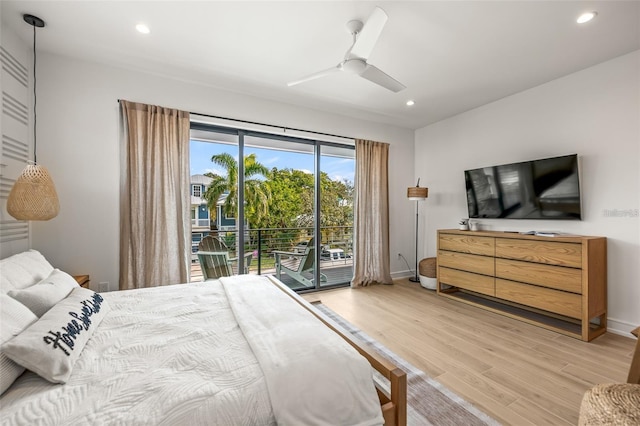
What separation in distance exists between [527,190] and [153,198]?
4240 mm

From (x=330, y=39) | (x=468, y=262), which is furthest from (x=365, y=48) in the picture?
(x=468, y=262)

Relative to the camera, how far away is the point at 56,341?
1051 mm

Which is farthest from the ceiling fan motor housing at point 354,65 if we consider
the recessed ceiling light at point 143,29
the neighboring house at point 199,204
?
the neighboring house at point 199,204

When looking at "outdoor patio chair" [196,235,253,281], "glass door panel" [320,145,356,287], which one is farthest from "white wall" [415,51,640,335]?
"outdoor patio chair" [196,235,253,281]

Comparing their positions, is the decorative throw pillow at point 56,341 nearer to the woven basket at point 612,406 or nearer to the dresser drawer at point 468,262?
the woven basket at point 612,406

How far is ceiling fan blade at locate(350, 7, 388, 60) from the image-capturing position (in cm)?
171

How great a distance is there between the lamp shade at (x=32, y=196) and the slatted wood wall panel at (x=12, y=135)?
23cm

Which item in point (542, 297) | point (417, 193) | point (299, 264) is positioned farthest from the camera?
point (417, 193)

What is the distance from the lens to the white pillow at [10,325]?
918 millimetres

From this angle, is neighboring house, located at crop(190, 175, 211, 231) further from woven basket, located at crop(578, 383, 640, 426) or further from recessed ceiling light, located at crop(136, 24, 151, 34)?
woven basket, located at crop(578, 383, 640, 426)

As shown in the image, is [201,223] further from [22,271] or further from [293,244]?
[22,271]

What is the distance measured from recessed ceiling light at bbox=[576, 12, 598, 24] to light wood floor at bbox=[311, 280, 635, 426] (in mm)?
2655

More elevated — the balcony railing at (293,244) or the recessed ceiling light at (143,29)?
the recessed ceiling light at (143,29)

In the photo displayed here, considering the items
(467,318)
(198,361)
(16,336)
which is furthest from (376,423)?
(467,318)
